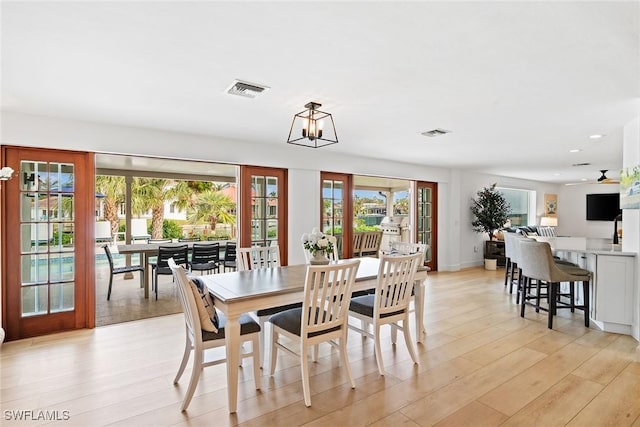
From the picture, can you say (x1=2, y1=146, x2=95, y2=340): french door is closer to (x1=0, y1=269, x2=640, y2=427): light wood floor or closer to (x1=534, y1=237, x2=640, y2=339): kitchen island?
(x1=0, y1=269, x2=640, y2=427): light wood floor

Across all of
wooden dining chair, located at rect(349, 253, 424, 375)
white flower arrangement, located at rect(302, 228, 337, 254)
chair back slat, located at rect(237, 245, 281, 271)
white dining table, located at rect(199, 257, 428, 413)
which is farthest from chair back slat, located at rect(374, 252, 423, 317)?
chair back slat, located at rect(237, 245, 281, 271)

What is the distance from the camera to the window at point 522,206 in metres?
10.1

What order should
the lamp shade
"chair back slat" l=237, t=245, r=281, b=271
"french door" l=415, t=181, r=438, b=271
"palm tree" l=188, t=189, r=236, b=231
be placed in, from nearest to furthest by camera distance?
1. "chair back slat" l=237, t=245, r=281, b=271
2. "french door" l=415, t=181, r=438, b=271
3. the lamp shade
4. "palm tree" l=188, t=189, r=236, b=231

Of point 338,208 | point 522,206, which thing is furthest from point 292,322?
A: point 522,206

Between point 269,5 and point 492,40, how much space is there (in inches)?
51.4

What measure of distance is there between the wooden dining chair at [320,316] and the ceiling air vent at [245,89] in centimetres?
153

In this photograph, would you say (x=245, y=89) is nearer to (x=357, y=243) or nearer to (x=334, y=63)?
(x=334, y=63)

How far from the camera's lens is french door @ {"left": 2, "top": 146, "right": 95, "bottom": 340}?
350 centimetres

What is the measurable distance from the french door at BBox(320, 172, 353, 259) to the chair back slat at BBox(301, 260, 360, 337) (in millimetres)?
3161

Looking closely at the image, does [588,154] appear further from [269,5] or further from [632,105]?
[269,5]

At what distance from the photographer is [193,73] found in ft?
8.17

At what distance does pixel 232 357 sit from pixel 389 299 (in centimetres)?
135

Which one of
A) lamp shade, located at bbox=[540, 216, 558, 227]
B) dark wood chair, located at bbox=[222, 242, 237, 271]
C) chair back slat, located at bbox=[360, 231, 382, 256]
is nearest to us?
dark wood chair, located at bbox=[222, 242, 237, 271]

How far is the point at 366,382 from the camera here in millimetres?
2621
